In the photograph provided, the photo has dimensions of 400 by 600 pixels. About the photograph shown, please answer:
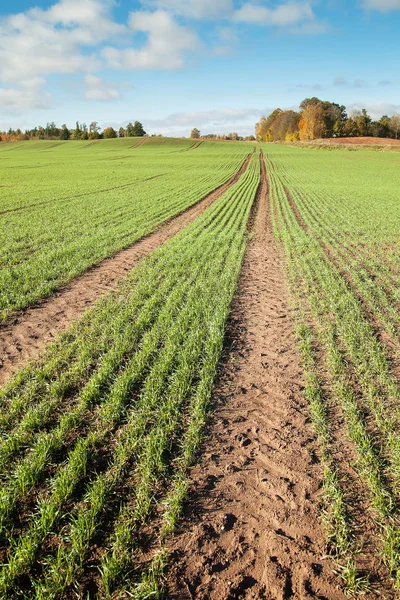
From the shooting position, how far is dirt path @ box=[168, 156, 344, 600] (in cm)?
326

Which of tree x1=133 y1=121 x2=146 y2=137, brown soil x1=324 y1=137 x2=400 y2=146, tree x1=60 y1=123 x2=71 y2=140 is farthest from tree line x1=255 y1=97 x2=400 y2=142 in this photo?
tree x1=60 y1=123 x2=71 y2=140

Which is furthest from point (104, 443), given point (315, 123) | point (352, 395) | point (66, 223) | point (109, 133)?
point (109, 133)

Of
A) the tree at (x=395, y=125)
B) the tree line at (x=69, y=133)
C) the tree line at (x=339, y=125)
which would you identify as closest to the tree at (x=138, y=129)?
the tree line at (x=69, y=133)

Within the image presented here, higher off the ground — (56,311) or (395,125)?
(395,125)

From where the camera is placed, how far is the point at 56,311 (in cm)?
873

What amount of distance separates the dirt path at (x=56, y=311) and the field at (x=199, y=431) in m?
0.06

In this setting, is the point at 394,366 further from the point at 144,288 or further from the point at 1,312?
the point at 1,312

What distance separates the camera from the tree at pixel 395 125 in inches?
4668

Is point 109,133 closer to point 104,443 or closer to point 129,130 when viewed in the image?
point 129,130

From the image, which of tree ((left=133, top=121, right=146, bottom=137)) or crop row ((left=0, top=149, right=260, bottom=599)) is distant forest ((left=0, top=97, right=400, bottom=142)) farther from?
crop row ((left=0, top=149, right=260, bottom=599))

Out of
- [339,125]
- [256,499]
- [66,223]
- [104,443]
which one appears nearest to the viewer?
[256,499]

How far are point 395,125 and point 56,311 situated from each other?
13959cm

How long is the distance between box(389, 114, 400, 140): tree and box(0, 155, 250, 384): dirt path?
13292 centimetres

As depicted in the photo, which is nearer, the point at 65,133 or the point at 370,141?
the point at 370,141
